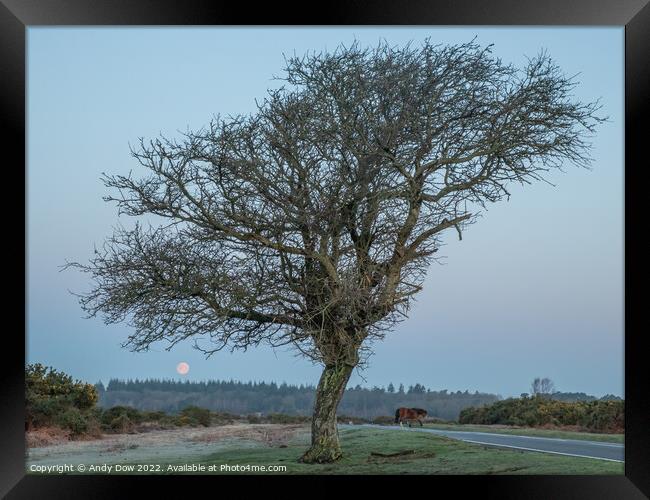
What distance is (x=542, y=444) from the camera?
17.0m

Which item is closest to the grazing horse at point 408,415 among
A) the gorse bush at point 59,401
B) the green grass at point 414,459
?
the green grass at point 414,459

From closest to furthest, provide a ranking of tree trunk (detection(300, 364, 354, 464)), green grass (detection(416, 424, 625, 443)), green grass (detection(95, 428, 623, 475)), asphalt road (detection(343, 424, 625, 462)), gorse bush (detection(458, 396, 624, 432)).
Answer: green grass (detection(95, 428, 623, 475)) < tree trunk (detection(300, 364, 354, 464)) < asphalt road (detection(343, 424, 625, 462)) < green grass (detection(416, 424, 625, 443)) < gorse bush (detection(458, 396, 624, 432))

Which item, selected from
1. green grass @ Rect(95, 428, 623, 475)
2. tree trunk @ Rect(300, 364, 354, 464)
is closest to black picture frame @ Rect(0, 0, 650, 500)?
green grass @ Rect(95, 428, 623, 475)

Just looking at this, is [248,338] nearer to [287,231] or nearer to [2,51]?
[287,231]

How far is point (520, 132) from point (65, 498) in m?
10.8

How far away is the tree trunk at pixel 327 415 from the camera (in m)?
14.8

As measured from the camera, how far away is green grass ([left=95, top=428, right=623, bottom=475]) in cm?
1396

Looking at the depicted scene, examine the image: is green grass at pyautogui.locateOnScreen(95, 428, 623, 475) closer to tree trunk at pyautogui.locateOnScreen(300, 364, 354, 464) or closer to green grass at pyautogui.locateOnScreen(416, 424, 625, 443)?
tree trunk at pyautogui.locateOnScreen(300, 364, 354, 464)

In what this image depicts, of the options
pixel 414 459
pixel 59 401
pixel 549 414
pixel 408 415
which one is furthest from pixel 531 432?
pixel 59 401

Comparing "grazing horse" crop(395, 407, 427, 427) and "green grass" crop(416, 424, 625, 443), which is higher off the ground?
"grazing horse" crop(395, 407, 427, 427)

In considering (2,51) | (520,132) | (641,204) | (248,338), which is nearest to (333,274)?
(248,338)

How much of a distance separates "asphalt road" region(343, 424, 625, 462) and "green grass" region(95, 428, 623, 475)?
0.56 meters

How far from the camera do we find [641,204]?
1044 cm

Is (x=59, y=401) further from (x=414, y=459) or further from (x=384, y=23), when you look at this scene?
(x=384, y=23)
